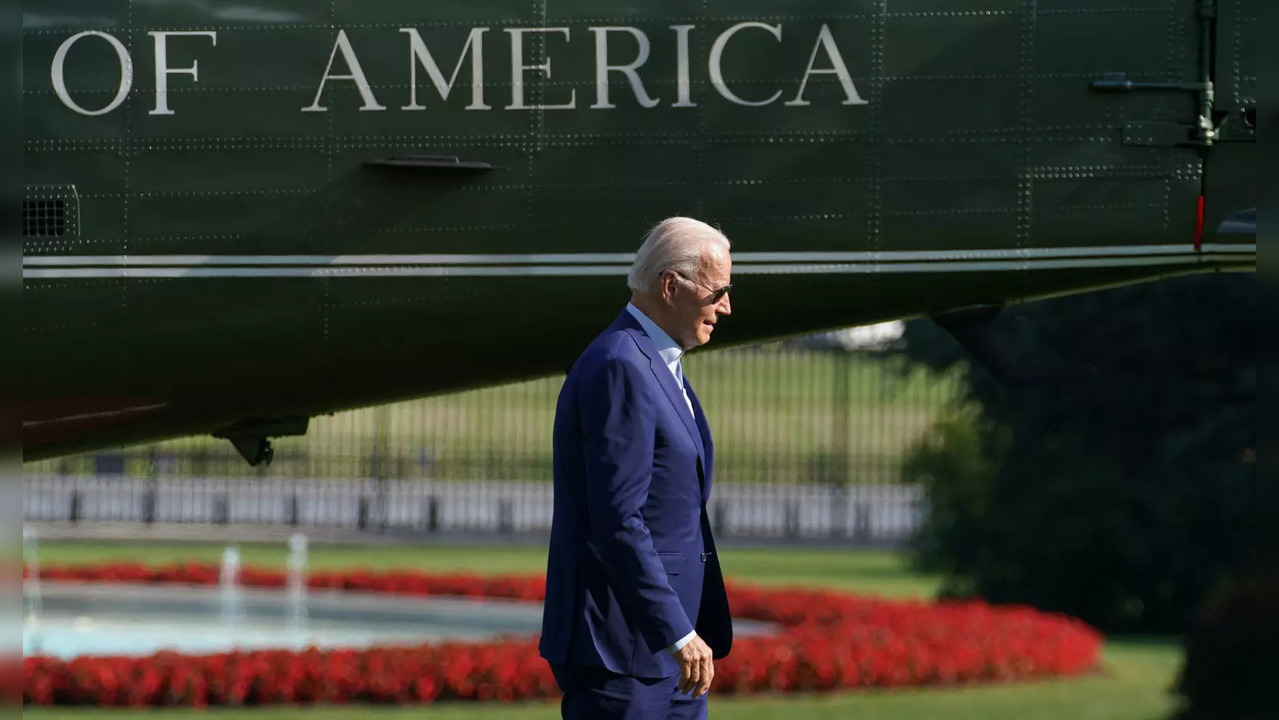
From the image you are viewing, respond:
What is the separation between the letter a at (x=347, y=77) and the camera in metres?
6.34

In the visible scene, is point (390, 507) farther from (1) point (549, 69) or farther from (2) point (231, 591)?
(1) point (549, 69)

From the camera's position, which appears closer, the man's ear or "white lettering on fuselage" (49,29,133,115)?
the man's ear

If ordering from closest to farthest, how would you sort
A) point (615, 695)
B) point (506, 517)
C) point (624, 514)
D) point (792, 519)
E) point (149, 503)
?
point (624, 514) → point (615, 695) → point (149, 503) → point (506, 517) → point (792, 519)

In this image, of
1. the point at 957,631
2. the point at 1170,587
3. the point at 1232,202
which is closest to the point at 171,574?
the point at 957,631

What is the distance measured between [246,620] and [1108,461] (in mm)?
8028

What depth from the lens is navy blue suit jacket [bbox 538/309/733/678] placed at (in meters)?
4.41

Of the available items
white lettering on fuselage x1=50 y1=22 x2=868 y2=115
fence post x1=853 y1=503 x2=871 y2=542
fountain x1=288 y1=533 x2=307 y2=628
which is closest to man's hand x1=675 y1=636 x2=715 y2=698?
white lettering on fuselage x1=50 y1=22 x2=868 y2=115

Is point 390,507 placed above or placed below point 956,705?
below

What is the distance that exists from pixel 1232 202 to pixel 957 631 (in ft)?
25.5

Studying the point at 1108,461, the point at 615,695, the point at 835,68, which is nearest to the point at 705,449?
the point at 615,695

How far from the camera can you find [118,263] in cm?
641

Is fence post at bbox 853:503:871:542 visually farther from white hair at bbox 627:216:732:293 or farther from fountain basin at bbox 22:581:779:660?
white hair at bbox 627:216:732:293

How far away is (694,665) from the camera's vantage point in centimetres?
446

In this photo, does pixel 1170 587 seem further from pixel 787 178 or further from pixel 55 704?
pixel 787 178
